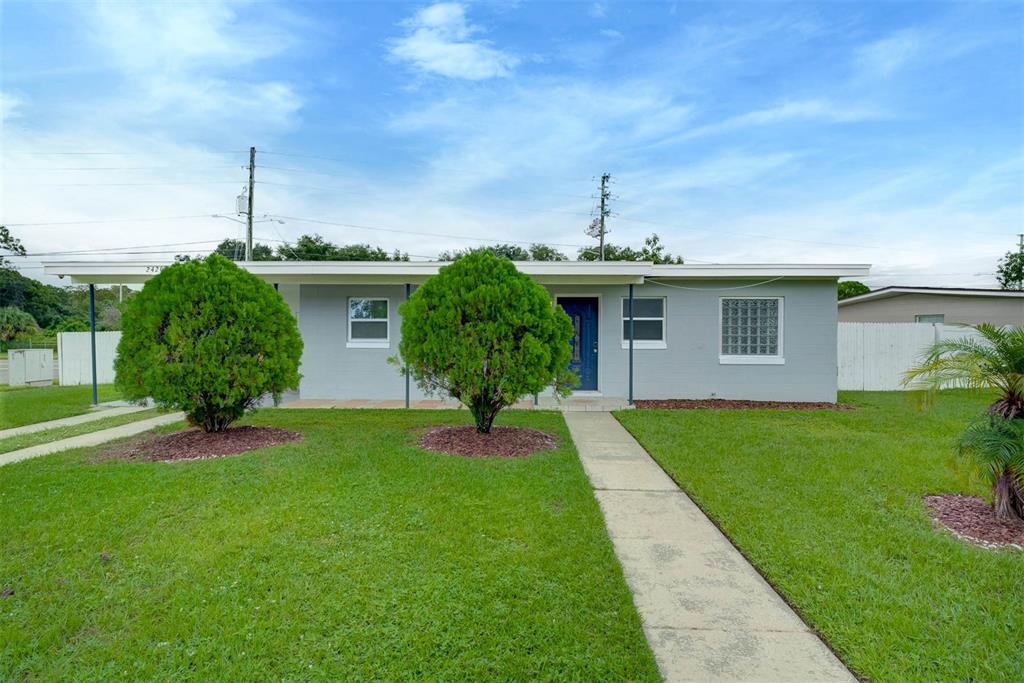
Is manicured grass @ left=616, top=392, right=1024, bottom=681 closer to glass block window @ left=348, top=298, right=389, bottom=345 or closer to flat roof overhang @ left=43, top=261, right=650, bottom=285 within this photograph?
flat roof overhang @ left=43, top=261, right=650, bottom=285

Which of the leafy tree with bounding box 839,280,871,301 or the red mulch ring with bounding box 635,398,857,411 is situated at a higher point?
the leafy tree with bounding box 839,280,871,301

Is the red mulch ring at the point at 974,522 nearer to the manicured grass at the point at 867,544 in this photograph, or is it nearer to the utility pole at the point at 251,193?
the manicured grass at the point at 867,544

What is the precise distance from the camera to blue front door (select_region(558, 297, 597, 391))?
10938 mm

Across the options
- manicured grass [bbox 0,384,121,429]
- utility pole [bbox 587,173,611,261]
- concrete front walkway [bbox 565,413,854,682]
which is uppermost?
utility pole [bbox 587,173,611,261]

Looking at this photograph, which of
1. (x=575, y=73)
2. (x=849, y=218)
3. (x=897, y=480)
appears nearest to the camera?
(x=897, y=480)

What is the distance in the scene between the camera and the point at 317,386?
35.8 feet

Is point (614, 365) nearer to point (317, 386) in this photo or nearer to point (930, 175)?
point (317, 386)

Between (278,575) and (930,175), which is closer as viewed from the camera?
(278,575)

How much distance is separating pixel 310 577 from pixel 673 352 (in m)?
9.22

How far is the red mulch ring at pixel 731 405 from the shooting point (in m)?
9.91

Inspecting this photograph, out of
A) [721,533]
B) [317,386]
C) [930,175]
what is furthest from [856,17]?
[317,386]

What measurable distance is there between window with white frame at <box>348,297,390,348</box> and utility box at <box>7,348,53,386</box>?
12.5 meters

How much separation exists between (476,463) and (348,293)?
6.49 metres

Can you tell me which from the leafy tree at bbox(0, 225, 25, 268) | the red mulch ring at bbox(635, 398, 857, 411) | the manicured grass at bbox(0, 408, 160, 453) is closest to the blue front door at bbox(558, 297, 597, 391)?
the red mulch ring at bbox(635, 398, 857, 411)
